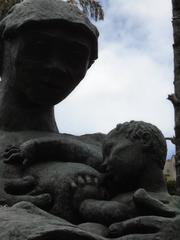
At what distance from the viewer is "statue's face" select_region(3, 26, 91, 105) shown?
375 cm

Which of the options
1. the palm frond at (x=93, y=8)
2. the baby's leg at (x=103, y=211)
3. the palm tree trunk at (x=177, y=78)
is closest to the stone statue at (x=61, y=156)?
the baby's leg at (x=103, y=211)

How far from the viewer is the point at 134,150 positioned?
328cm

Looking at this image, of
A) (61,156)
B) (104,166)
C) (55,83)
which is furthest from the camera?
(55,83)

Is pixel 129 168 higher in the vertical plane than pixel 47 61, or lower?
lower

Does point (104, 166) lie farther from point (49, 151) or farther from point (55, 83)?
point (55, 83)

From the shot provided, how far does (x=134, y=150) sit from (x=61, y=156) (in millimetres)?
576

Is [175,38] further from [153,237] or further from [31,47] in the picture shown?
[153,237]

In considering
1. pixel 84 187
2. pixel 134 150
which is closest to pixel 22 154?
pixel 84 187

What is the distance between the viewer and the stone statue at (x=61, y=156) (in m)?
2.99

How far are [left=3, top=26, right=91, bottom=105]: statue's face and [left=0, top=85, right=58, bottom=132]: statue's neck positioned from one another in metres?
0.10

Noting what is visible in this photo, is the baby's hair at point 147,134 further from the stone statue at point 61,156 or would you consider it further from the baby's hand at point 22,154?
the baby's hand at point 22,154

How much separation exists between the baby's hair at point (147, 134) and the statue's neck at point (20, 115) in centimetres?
77

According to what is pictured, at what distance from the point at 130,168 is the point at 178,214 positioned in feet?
1.16

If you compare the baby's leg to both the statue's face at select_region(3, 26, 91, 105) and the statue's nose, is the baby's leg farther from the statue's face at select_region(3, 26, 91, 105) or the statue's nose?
the statue's face at select_region(3, 26, 91, 105)
